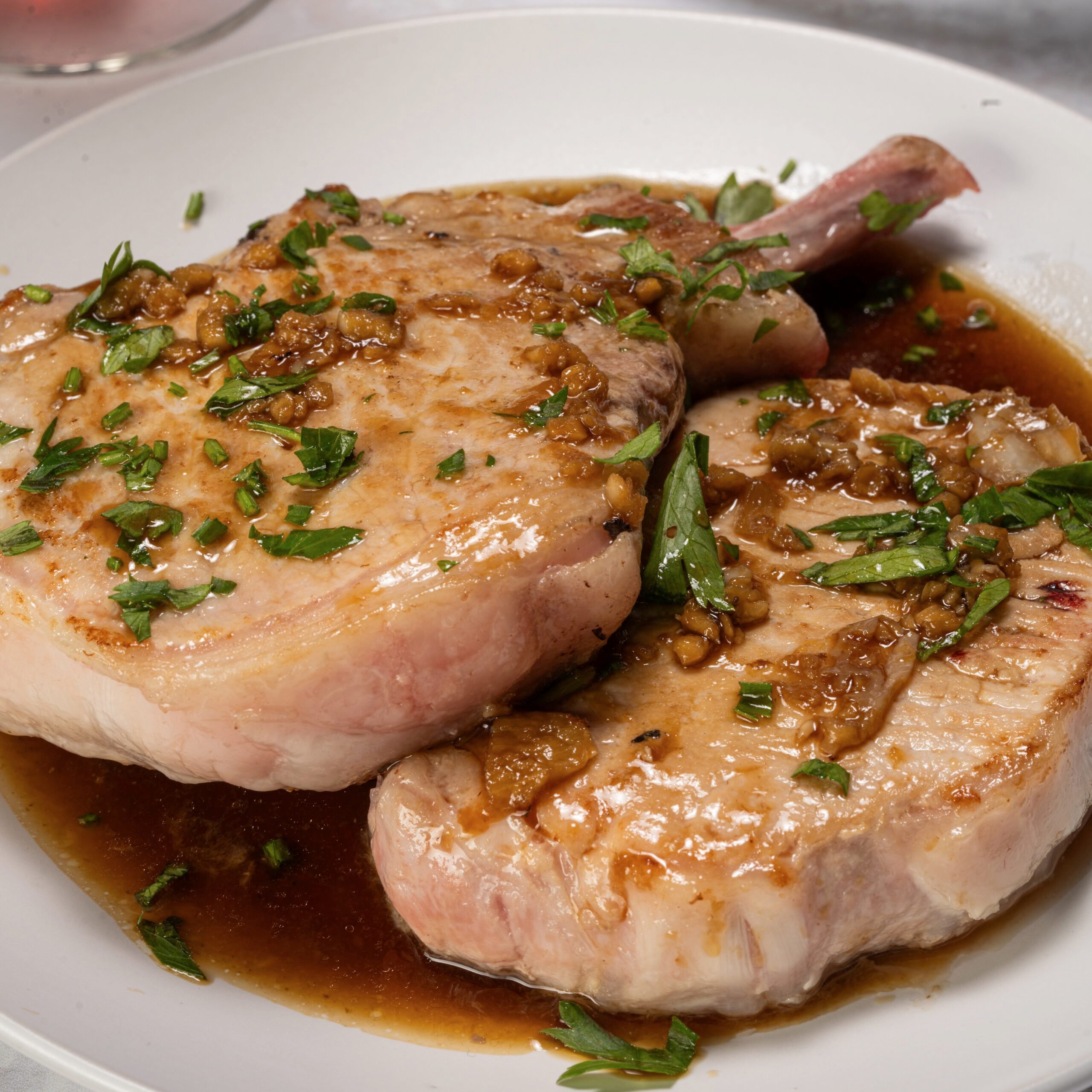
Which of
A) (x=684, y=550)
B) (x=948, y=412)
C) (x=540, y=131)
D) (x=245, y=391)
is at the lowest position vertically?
(x=948, y=412)

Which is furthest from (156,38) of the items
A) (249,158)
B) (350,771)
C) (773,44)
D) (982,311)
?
(350,771)

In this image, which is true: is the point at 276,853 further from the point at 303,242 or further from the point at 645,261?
→ the point at 645,261

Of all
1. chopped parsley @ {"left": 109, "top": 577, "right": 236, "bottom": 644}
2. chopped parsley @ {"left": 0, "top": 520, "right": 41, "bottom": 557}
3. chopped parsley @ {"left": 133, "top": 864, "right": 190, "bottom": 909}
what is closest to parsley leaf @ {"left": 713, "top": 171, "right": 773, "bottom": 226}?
chopped parsley @ {"left": 109, "top": 577, "right": 236, "bottom": 644}

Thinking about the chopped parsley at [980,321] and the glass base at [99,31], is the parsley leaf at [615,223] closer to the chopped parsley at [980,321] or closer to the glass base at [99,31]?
the chopped parsley at [980,321]

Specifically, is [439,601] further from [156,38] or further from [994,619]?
[156,38]

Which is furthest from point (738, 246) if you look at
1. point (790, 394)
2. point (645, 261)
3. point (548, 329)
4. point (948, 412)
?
point (548, 329)
